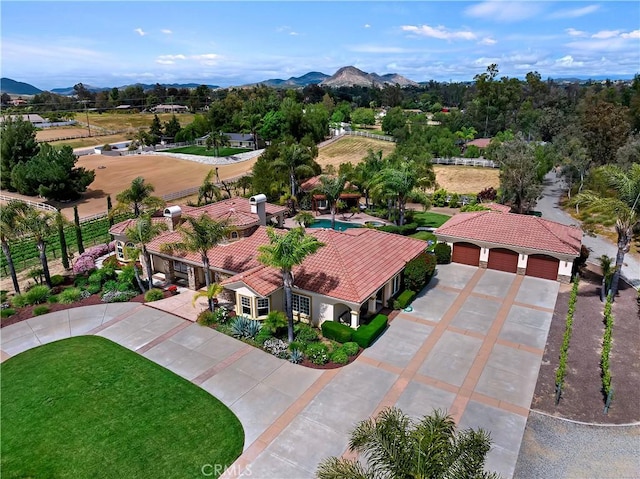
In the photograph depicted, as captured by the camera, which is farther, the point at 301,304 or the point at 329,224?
the point at 329,224

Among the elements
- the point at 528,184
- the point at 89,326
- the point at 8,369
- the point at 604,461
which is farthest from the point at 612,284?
the point at 8,369

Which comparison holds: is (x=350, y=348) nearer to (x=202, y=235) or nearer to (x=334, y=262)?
(x=334, y=262)

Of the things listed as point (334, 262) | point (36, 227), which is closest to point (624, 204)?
point (334, 262)

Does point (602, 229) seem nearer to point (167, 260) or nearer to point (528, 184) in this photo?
point (528, 184)

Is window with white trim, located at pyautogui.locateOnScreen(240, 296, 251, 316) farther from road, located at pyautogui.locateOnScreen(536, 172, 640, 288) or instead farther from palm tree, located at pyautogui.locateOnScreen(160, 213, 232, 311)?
road, located at pyautogui.locateOnScreen(536, 172, 640, 288)

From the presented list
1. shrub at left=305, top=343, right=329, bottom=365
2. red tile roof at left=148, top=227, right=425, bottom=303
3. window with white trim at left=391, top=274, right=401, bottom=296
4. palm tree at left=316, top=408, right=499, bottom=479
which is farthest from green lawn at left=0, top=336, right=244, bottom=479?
window with white trim at left=391, top=274, right=401, bottom=296

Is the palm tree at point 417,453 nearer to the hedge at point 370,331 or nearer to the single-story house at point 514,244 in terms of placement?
the hedge at point 370,331

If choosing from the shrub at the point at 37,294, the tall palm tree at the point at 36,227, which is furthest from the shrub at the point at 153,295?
the tall palm tree at the point at 36,227
